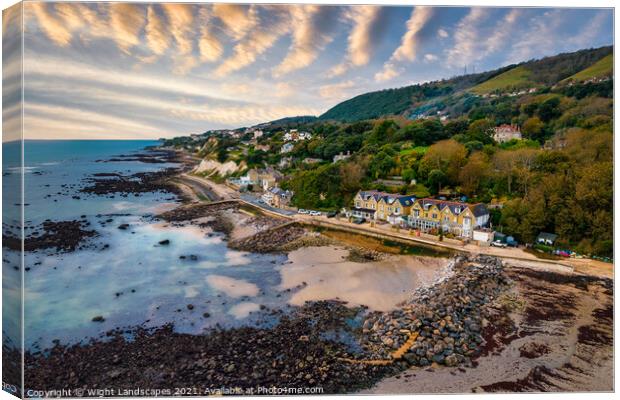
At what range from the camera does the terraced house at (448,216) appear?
21.1ft

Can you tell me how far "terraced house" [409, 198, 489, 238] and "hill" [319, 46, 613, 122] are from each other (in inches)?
80.5

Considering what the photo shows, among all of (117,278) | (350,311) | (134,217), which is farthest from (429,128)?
(117,278)

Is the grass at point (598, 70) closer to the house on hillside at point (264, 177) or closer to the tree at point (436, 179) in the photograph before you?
the tree at point (436, 179)

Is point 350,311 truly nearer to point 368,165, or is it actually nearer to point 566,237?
point 566,237

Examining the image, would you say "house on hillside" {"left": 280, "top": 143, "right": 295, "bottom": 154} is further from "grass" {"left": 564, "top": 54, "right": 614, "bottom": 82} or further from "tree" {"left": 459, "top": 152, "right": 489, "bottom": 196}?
"grass" {"left": 564, "top": 54, "right": 614, "bottom": 82}

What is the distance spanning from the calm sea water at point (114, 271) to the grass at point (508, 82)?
4.66m

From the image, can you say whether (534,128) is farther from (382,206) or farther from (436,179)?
(382,206)

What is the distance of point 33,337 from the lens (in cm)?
369

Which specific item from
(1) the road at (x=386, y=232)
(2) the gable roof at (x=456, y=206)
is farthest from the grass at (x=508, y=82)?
(1) the road at (x=386, y=232)

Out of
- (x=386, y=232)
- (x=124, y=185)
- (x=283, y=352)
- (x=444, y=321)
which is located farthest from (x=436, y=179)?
(x=124, y=185)

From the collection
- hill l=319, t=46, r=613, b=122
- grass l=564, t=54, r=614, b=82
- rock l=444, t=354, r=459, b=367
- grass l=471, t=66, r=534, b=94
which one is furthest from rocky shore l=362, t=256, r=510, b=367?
grass l=471, t=66, r=534, b=94

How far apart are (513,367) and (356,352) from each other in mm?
1455

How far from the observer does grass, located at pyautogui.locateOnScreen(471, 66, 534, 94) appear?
5836 millimetres

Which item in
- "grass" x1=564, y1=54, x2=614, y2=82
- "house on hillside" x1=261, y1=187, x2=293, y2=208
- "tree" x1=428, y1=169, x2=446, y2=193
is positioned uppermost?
"grass" x1=564, y1=54, x2=614, y2=82
